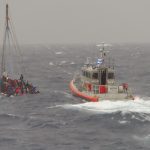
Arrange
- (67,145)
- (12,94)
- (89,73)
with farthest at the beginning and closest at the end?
(12,94) < (89,73) < (67,145)

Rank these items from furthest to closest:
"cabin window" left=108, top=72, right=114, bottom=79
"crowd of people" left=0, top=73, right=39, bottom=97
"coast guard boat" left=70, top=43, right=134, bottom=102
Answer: "crowd of people" left=0, top=73, right=39, bottom=97 → "cabin window" left=108, top=72, right=114, bottom=79 → "coast guard boat" left=70, top=43, right=134, bottom=102

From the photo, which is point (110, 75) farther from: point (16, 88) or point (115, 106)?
point (16, 88)

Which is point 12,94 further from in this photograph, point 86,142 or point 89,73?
point 86,142

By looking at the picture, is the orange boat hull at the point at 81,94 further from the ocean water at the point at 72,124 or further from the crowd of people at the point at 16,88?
the crowd of people at the point at 16,88

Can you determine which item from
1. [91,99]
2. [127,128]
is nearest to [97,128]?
[127,128]

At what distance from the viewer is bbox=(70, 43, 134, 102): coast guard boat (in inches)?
2362

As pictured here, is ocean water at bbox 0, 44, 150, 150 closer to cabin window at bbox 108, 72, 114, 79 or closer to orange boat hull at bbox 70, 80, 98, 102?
orange boat hull at bbox 70, 80, 98, 102

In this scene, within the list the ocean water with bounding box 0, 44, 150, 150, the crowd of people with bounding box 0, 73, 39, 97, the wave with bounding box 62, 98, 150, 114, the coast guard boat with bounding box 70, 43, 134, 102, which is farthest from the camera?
the crowd of people with bounding box 0, 73, 39, 97

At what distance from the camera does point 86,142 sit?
41.4 meters

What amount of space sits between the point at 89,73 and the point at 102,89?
15.9ft

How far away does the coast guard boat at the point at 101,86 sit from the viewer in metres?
60.0

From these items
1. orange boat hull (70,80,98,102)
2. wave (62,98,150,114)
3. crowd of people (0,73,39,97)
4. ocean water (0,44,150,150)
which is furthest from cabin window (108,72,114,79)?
crowd of people (0,73,39,97)

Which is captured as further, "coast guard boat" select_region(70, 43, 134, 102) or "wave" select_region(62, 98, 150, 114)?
"coast guard boat" select_region(70, 43, 134, 102)

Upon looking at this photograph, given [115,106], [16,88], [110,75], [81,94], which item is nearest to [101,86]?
[110,75]
